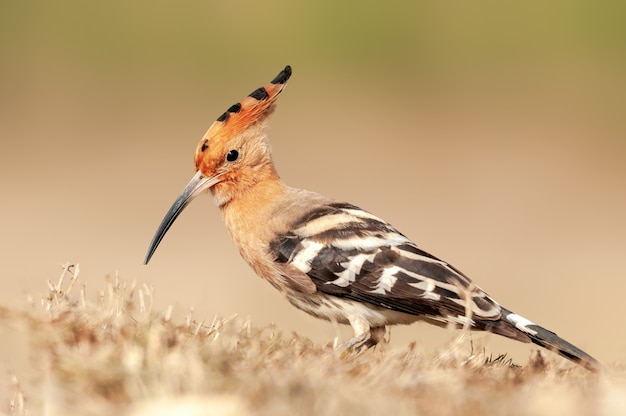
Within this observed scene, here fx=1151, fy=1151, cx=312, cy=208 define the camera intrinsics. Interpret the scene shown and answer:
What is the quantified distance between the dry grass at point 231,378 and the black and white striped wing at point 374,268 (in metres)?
→ 0.57

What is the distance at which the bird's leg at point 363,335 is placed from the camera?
134 inches

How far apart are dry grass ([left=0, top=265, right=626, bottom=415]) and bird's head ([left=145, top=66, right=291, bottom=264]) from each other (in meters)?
1.24

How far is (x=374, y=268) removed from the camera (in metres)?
3.55

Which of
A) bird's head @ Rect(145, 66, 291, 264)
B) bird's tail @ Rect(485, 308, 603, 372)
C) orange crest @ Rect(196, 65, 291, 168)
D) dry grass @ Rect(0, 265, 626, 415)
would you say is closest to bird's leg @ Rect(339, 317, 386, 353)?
bird's tail @ Rect(485, 308, 603, 372)

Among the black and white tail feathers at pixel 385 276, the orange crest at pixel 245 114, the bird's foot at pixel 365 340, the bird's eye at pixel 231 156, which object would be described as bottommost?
the bird's foot at pixel 365 340

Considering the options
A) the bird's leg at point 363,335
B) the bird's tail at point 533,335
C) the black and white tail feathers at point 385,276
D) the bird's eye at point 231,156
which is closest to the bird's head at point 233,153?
the bird's eye at point 231,156

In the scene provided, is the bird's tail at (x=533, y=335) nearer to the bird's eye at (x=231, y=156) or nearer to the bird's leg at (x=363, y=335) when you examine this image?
the bird's leg at (x=363, y=335)

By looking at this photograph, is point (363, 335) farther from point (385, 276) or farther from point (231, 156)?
point (231, 156)

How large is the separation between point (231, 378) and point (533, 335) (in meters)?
1.37

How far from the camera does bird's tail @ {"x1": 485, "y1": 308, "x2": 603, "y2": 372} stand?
3.25 m

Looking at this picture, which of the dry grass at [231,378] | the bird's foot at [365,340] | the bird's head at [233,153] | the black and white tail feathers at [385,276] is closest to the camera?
the dry grass at [231,378]

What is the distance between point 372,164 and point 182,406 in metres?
8.04

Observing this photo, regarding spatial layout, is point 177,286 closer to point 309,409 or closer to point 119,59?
point 309,409

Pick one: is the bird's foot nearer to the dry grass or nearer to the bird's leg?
the bird's leg
